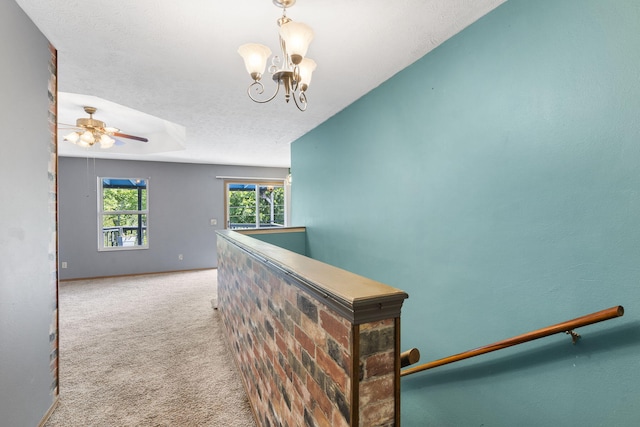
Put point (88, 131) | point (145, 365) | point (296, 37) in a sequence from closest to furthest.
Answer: point (296, 37) < point (145, 365) < point (88, 131)

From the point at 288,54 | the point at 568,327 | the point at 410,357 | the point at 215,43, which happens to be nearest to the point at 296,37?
the point at 288,54

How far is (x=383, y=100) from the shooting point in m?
2.50

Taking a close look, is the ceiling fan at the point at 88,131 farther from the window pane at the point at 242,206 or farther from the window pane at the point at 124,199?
the window pane at the point at 242,206

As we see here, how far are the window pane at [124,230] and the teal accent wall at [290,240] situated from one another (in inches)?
142

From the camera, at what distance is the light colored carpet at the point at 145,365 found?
1958 mm

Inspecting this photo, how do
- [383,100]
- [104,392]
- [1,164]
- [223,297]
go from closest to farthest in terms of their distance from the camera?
[1,164] → [104,392] → [383,100] → [223,297]

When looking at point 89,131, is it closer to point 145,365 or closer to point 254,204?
point 145,365

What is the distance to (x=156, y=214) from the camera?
6055 millimetres

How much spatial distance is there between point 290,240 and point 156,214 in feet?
11.7

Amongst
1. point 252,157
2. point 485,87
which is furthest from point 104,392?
point 252,157

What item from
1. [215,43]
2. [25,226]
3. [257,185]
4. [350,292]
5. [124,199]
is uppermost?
[215,43]

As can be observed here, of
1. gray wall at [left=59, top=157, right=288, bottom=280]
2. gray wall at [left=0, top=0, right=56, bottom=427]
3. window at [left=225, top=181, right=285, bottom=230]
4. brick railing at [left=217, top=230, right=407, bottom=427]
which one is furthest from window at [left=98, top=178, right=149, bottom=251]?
brick railing at [left=217, top=230, right=407, bottom=427]

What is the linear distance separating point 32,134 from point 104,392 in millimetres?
1873

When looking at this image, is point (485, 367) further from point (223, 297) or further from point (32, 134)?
point (32, 134)
